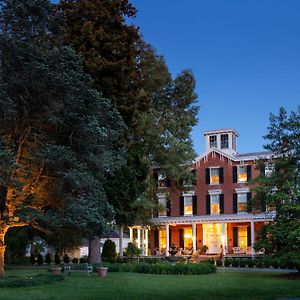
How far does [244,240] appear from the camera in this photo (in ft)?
195

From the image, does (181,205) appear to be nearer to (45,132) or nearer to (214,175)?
(214,175)

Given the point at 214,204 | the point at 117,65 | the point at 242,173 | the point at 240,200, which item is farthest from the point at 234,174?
the point at 117,65

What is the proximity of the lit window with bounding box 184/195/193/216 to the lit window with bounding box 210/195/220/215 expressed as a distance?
2241 mm

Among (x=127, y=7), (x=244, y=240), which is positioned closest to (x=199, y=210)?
(x=244, y=240)

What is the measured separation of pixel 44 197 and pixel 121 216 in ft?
29.4

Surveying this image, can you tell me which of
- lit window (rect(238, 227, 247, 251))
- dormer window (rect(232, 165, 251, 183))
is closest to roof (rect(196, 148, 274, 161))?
dormer window (rect(232, 165, 251, 183))

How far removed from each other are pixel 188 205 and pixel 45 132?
3452 cm

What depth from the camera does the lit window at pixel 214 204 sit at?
59.4 meters

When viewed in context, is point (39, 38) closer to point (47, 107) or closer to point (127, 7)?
point (47, 107)

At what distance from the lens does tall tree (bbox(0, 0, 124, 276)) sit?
2623 centimetres

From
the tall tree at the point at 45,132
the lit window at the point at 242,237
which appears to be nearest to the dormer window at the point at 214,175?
the lit window at the point at 242,237

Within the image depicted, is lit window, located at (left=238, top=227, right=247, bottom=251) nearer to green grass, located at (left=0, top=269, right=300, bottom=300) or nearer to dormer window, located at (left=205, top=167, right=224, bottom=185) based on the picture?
dormer window, located at (left=205, top=167, right=224, bottom=185)

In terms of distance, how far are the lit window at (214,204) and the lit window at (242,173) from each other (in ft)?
9.70

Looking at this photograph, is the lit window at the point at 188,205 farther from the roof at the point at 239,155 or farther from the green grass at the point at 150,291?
the green grass at the point at 150,291
